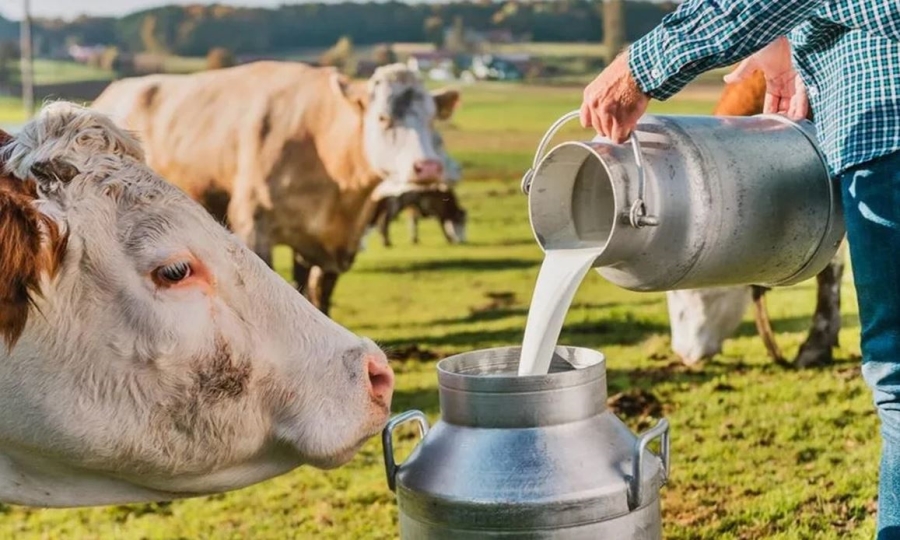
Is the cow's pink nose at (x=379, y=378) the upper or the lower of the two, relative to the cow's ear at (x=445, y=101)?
upper

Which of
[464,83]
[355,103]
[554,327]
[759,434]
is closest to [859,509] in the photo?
[759,434]

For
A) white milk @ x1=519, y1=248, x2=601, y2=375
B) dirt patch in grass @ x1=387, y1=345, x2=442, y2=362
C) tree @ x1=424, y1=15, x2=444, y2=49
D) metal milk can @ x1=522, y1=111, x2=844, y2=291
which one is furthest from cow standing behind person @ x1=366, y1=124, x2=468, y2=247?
white milk @ x1=519, y1=248, x2=601, y2=375

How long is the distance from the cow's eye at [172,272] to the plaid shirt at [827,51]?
93 centimetres

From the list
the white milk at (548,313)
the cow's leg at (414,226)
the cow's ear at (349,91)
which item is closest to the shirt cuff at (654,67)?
the white milk at (548,313)

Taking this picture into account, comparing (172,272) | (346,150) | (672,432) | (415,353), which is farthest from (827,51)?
(346,150)

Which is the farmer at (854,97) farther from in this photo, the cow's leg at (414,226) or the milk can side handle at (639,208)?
the cow's leg at (414,226)

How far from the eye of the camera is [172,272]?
7.62 ft

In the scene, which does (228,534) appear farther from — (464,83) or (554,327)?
(464,83)

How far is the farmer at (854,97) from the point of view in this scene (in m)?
2.31

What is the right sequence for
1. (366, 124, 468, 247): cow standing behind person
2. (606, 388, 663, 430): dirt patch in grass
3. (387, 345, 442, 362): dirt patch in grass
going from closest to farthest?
(606, 388, 663, 430): dirt patch in grass, (387, 345, 442, 362): dirt patch in grass, (366, 124, 468, 247): cow standing behind person

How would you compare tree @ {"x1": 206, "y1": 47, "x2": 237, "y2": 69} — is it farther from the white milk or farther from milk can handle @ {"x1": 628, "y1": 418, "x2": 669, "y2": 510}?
milk can handle @ {"x1": 628, "y1": 418, "x2": 669, "y2": 510}

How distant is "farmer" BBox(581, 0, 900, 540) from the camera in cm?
231

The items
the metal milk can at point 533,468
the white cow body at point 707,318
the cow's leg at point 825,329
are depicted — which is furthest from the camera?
the white cow body at point 707,318

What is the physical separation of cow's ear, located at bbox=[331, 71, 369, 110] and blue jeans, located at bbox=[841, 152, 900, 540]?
661cm
